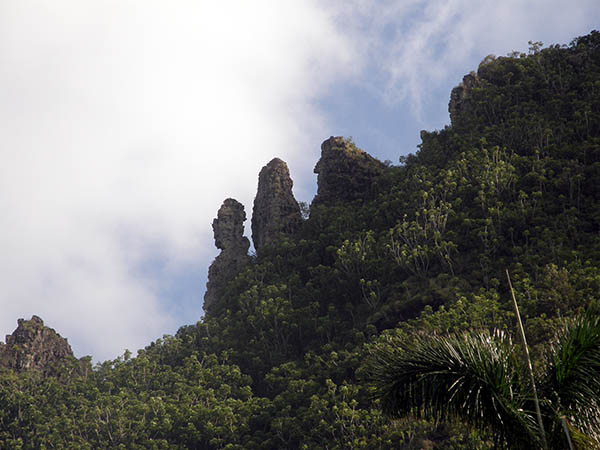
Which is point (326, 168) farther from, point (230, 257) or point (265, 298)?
point (265, 298)

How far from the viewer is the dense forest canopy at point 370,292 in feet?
116

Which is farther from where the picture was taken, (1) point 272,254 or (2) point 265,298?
(1) point 272,254

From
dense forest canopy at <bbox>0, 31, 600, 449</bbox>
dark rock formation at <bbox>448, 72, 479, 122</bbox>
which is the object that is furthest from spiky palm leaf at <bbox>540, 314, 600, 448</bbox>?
dark rock formation at <bbox>448, 72, 479, 122</bbox>

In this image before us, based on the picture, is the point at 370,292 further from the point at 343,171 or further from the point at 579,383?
the point at 579,383

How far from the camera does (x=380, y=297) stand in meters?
45.2

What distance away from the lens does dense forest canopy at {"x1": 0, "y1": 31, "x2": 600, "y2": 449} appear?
35344 millimetres

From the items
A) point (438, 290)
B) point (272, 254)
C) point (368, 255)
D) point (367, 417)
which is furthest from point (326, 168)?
point (367, 417)

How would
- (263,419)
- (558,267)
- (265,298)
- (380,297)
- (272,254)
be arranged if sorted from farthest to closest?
(272,254) < (265,298) < (380,297) < (263,419) < (558,267)

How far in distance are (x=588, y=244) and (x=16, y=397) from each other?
122 feet

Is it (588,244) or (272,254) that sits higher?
(272,254)

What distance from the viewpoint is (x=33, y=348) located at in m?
55.6

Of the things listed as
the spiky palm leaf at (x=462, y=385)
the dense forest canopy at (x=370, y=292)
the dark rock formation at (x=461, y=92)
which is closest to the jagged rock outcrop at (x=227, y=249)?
the dense forest canopy at (x=370, y=292)

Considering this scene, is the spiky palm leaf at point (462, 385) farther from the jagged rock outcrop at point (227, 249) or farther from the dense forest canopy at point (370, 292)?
the jagged rock outcrop at point (227, 249)

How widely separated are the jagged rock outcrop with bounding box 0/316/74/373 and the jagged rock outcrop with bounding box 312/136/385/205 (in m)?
25.0
